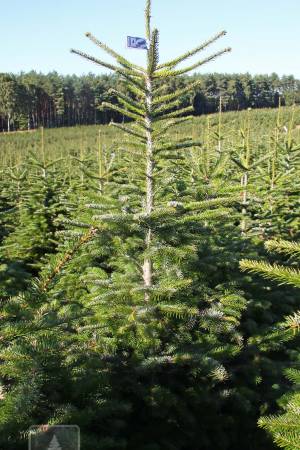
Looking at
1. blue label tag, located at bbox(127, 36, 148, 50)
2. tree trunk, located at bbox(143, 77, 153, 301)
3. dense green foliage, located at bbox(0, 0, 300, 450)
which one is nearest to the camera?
dense green foliage, located at bbox(0, 0, 300, 450)

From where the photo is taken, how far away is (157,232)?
474cm

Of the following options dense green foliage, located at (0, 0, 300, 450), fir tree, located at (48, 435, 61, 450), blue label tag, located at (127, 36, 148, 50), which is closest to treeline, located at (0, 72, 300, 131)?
dense green foliage, located at (0, 0, 300, 450)

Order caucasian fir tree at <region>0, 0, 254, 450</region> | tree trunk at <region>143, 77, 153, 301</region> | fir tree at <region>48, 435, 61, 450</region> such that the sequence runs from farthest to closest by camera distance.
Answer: tree trunk at <region>143, 77, 153, 301</region>
caucasian fir tree at <region>0, 0, 254, 450</region>
fir tree at <region>48, 435, 61, 450</region>

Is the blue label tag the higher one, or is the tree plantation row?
the blue label tag

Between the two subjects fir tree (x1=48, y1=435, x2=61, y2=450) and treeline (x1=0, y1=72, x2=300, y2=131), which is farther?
treeline (x1=0, y1=72, x2=300, y2=131)

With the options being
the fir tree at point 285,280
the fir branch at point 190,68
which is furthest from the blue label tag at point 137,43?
the fir tree at point 285,280

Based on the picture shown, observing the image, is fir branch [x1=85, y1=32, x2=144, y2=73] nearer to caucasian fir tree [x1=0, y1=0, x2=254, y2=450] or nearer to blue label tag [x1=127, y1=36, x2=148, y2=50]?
caucasian fir tree [x1=0, y1=0, x2=254, y2=450]

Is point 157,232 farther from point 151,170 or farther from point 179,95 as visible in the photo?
point 179,95

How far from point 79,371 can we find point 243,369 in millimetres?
2804

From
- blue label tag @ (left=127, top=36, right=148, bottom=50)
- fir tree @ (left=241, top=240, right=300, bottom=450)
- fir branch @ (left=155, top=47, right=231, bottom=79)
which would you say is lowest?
fir tree @ (left=241, top=240, right=300, bottom=450)

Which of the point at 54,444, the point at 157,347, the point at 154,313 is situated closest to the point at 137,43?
the point at 154,313

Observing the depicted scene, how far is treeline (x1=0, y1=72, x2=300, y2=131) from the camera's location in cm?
6888

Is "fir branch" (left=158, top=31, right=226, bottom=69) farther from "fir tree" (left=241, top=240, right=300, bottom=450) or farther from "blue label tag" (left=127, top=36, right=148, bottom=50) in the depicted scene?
"fir tree" (left=241, top=240, right=300, bottom=450)

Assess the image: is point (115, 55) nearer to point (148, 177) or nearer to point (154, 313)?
point (148, 177)
